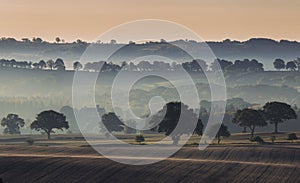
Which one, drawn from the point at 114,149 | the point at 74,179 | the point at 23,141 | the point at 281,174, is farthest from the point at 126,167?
the point at 23,141

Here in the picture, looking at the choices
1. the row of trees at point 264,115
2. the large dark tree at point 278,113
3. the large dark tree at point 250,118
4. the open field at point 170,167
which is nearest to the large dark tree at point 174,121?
the large dark tree at point 250,118

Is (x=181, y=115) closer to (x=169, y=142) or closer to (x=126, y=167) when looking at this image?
(x=169, y=142)

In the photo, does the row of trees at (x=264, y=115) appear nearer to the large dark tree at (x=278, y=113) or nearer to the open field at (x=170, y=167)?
the large dark tree at (x=278, y=113)

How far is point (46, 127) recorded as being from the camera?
179375mm

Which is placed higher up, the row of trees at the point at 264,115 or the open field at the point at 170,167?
the row of trees at the point at 264,115

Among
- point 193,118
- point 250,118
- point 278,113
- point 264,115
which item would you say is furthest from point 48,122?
point 278,113

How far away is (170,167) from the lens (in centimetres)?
9300

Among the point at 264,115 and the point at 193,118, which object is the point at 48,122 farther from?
the point at 264,115

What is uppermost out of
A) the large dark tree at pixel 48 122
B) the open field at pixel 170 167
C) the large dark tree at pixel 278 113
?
the large dark tree at pixel 278 113

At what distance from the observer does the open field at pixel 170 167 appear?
84.0 metres

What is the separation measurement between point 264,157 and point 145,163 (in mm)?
21045

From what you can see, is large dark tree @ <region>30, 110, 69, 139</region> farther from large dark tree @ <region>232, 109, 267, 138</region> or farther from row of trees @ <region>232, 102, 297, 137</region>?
large dark tree @ <region>232, 109, 267, 138</region>

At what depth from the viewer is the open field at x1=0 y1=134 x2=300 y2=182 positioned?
276ft

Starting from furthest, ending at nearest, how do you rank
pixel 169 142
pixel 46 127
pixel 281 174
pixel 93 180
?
pixel 46 127 → pixel 169 142 → pixel 281 174 → pixel 93 180
